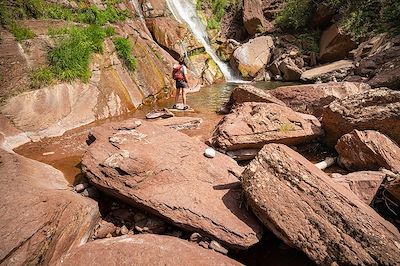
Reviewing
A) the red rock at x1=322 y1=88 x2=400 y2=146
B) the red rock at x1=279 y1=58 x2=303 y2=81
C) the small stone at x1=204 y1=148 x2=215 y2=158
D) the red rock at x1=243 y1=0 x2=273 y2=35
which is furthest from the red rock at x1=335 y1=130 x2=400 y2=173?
the red rock at x1=243 y1=0 x2=273 y2=35

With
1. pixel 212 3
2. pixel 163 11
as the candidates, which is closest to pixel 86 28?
pixel 163 11

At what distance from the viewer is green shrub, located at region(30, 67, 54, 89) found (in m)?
→ 7.00

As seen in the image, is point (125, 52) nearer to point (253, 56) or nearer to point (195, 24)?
point (253, 56)

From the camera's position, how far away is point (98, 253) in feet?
9.01

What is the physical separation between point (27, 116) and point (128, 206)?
4.41m

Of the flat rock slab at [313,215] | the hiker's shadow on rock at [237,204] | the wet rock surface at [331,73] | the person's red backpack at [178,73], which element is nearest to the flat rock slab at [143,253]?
the hiker's shadow on rock at [237,204]

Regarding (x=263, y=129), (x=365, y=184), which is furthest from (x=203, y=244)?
(x=263, y=129)

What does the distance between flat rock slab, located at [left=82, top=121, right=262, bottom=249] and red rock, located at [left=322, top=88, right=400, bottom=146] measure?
232 cm

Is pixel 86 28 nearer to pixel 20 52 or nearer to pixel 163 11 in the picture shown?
pixel 20 52

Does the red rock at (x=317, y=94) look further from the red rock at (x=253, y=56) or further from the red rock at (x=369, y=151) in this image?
the red rock at (x=253, y=56)

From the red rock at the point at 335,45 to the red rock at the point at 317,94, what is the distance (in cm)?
828

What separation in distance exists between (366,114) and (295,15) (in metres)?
15.0

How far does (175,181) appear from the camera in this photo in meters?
3.76

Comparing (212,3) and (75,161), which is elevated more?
(212,3)
